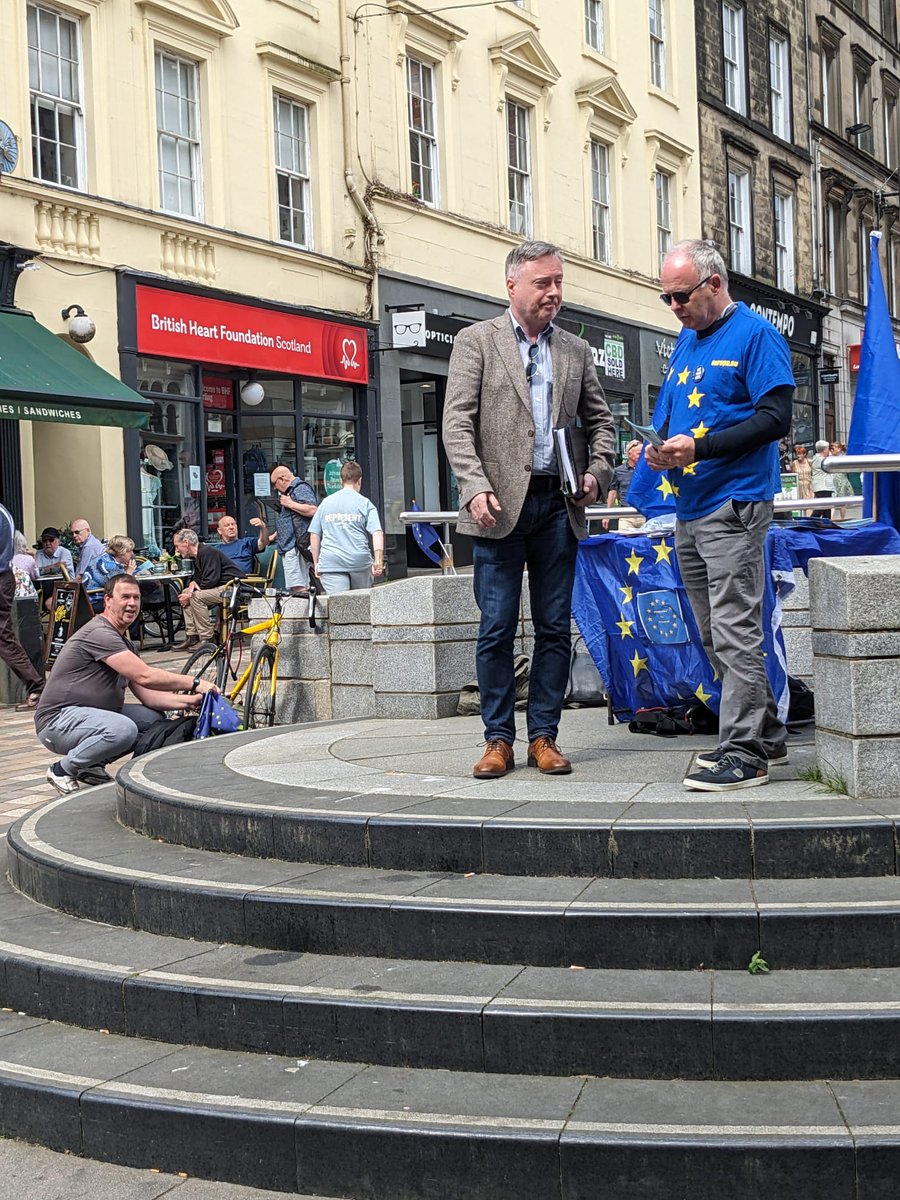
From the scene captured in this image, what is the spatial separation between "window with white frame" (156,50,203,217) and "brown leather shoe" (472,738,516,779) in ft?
45.3

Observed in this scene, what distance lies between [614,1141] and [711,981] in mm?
731

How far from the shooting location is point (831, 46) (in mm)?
37875

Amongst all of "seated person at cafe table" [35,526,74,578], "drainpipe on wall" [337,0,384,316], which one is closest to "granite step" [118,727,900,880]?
"seated person at cafe table" [35,526,74,578]

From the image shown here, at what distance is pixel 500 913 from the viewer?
441 centimetres

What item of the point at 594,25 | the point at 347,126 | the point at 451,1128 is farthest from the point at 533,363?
the point at 594,25

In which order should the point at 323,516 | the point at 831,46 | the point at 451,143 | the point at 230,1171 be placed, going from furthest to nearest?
the point at 831,46, the point at 451,143, the point at 323,516, the point at 230,1171

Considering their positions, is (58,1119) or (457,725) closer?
(58,1119)

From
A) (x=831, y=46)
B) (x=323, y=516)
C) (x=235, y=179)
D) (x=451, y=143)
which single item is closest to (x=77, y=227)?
(x=235, y=179)

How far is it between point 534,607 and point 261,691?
4653 mm

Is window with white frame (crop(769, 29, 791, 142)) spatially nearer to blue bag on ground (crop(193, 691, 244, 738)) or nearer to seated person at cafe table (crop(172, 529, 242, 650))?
seated person at cafe table (crop(172, 529, 242, 650))

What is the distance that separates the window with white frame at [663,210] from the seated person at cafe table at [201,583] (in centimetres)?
1654

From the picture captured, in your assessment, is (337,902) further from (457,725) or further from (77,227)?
(77,227)

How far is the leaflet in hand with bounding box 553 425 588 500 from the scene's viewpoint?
5.69m

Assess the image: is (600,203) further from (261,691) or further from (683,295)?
(683,295)
